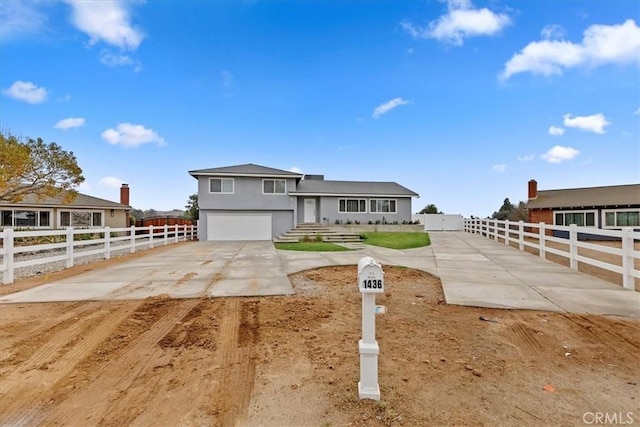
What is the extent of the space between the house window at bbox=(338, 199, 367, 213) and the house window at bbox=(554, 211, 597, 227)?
1417cm

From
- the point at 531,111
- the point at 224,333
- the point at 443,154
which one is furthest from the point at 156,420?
the point at 443,154

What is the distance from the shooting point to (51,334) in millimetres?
3955

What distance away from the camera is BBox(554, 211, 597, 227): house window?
909 inches

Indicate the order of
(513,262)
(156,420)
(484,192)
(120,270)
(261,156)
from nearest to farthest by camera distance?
(156,420), (120,270), (513,262), (484,192), (261,156)

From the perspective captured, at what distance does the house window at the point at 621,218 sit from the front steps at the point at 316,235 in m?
17.2

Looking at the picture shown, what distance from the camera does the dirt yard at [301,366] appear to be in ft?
→ 7.97

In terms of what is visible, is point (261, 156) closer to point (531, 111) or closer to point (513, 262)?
point (531, 111)

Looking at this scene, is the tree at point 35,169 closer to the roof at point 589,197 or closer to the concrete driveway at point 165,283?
the concrete driveway at point 165,283

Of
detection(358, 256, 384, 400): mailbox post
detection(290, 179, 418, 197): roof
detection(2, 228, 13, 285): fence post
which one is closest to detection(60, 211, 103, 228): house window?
detection(290, 179, 418, 197): roof

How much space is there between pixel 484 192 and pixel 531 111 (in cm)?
1204

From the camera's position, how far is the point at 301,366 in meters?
3.16

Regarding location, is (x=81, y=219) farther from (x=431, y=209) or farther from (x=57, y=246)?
(x=431, y=209)

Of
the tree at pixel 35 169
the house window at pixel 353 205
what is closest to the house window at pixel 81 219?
the tree at pixel 35 169

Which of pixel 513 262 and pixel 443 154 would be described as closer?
pixel 513 262
